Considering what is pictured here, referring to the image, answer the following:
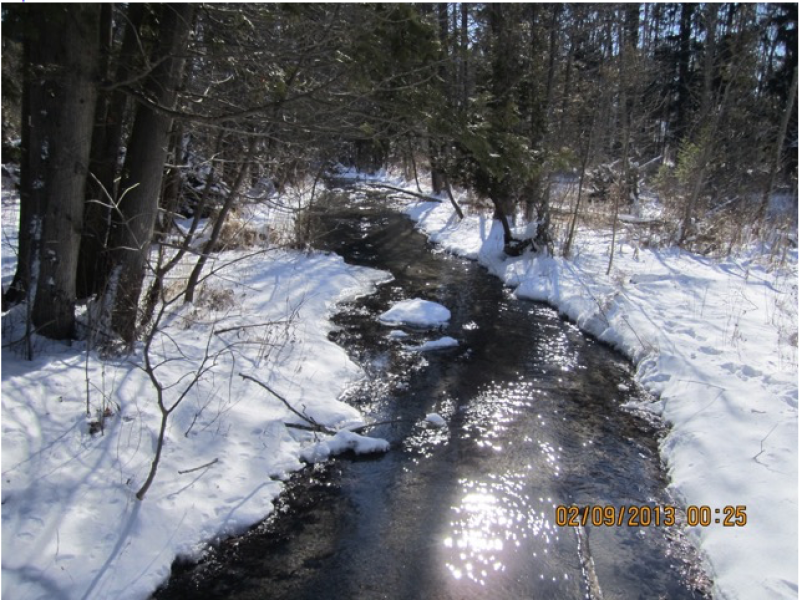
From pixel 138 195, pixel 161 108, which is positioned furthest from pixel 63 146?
pixel 161 108

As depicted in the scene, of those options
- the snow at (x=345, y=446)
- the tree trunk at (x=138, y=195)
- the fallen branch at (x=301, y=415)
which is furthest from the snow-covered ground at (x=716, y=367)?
the tree trunk at (x=138, y=195)

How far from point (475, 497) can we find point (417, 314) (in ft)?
15.3

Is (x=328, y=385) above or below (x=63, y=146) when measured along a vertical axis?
below

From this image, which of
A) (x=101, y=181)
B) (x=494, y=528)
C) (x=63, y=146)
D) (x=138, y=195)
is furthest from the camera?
(x=101, y=181)

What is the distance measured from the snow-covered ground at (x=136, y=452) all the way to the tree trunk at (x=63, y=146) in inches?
20.5

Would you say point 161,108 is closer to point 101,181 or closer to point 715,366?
point 101,181

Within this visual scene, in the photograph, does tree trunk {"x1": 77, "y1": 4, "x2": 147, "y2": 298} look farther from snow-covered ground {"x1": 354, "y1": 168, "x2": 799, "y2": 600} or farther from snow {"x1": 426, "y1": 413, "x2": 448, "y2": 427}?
snow-covered ground {"x1": 354, "y1": 168, "x2": 799, "y2": 600}

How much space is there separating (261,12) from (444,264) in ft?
27.9

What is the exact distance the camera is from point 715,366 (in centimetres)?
639

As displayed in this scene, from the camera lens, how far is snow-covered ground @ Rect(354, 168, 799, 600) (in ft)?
12.8

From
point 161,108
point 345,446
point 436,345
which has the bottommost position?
point 345,446

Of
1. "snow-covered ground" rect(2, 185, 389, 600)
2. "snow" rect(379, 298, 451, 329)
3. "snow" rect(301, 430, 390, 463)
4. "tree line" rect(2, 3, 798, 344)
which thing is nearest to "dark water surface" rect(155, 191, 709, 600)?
"snow" rect(301, 430, 390, 463)

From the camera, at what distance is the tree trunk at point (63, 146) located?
4.73 meters

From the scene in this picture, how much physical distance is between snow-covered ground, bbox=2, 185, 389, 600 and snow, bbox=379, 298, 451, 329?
6.88 ft
